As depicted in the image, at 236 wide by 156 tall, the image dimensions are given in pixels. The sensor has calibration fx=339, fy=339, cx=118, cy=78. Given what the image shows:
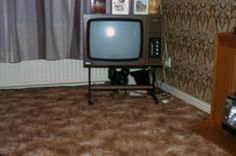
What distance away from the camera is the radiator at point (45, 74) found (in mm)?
3611

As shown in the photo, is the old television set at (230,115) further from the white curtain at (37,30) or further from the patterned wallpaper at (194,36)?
the white curtain at (37,30)

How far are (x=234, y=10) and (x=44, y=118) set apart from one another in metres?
1.77

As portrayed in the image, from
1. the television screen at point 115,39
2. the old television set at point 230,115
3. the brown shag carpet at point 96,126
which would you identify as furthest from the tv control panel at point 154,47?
the old television set at point 230,115

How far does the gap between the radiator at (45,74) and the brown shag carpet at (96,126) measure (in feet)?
0.46

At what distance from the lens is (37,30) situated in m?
3.52

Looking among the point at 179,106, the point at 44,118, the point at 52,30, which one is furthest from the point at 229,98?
the point at 52,30

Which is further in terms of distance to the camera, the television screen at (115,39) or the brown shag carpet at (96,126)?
the television screen at (115,39)

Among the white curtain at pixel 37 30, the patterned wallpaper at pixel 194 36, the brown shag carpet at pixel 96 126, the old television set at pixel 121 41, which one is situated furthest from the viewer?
the white curtain at pixel 37 30

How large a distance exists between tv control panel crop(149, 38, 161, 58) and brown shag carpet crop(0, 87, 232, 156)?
472 mm

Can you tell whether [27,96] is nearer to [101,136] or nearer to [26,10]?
[26,10]

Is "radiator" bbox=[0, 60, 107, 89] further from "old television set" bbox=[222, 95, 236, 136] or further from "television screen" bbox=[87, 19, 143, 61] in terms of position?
"old television set" bbox=[222, 95, 236, 136]

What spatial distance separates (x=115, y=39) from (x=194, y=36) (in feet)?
2.43

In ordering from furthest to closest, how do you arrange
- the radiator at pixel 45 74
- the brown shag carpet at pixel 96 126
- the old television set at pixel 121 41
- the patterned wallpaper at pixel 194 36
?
the radiator at pixel 45 74 → the old television set at pixel 121 41 → the patterned wallpaper at pixel 194 36 → the brown shag carpet at pixel 96 126

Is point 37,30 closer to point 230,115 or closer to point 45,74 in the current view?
point 45,74
